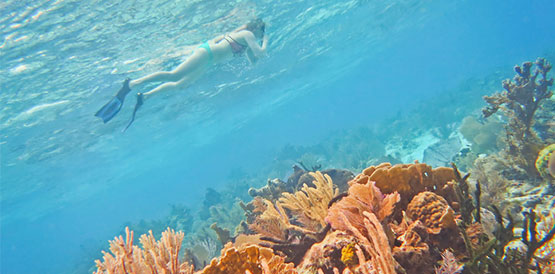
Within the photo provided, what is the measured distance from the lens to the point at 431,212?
8.18 ft

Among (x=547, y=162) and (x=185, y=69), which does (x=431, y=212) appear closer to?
(x=547, y=162)

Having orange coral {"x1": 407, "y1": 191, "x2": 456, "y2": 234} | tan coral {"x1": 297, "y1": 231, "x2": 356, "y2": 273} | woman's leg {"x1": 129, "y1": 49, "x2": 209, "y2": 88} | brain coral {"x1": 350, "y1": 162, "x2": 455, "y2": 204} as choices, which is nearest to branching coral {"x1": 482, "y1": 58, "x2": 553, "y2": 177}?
brain coral {"x1": 350, "y1": 162, "x2": 455, "y2": 204}

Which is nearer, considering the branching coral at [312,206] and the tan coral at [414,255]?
the tan coral at [414,255]

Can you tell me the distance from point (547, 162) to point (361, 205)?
15.3 ft

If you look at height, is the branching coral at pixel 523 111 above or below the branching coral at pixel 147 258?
below

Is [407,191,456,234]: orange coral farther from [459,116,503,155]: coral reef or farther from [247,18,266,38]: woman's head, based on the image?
Result: [459,116,503,155]: coral reef

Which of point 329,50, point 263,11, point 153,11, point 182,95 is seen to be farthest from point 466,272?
point 329,50

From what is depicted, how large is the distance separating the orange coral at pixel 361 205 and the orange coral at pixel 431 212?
0.32 m

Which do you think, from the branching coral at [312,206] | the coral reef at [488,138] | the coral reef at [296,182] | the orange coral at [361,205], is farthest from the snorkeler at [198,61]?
the coral reef at [488,138]

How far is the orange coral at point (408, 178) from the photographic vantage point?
2.86 m

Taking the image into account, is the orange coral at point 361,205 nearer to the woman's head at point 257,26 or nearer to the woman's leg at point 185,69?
the woman's leg at point 185,69

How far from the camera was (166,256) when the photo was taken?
9.25ft

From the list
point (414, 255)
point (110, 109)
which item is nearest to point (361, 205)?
point (414, 255)

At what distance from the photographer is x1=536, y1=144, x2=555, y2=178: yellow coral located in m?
4.52
